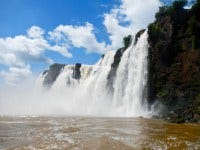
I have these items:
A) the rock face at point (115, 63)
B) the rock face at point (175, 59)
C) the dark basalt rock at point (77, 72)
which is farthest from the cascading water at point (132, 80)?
the dark basalt rock at point (77, 72)

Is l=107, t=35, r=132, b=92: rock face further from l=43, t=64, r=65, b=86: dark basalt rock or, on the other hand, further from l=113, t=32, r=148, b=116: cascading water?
l=43, t=64, r=65, b=86: dark basalt rock

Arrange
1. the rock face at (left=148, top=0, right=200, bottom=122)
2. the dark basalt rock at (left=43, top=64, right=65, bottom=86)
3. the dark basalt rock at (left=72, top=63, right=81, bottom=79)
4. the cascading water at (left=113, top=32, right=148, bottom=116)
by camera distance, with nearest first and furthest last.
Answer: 1. the rock face at (left=148, top=0, right=200, bottom=122)
2. the cascading water at (left=113, top=32, right=148, bottom=116)
3. the dark basalt rock at (left=72, top=63, right=81, bottom=79)
4. the dark basalt rock at (left=43, top=64, right=65, bottom=86)

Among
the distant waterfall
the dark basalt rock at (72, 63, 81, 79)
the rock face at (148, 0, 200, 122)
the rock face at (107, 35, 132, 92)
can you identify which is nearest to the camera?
the rock face at (148, 0, 200, 122)

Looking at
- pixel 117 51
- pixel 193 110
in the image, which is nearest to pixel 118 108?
pixel 117 51

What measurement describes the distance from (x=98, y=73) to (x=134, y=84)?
16.7 m

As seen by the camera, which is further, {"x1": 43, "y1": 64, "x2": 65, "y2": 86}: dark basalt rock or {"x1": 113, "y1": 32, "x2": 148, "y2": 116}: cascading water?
{"x1": 43, "y1": 64, "x2": 65, "y2": 86}: dark basalt rock

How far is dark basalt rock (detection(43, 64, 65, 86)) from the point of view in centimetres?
10019

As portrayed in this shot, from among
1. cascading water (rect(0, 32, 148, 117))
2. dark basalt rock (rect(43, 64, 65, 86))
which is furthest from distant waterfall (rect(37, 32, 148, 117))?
dark basalt rock (rect(43, 64, 65, 86))

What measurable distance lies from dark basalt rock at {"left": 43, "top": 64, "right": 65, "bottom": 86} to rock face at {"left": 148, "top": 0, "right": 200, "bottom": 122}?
1853 inches

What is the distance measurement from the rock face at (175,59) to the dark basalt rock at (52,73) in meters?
47.1

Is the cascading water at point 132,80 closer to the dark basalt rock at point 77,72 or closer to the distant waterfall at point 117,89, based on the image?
the distant waterfall at point 117,89

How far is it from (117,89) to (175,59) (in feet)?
42.5

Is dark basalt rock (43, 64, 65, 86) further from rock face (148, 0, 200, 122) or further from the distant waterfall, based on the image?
rock face (148, 0, 200, 122)

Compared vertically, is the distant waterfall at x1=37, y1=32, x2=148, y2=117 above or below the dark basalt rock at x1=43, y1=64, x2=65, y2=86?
below
